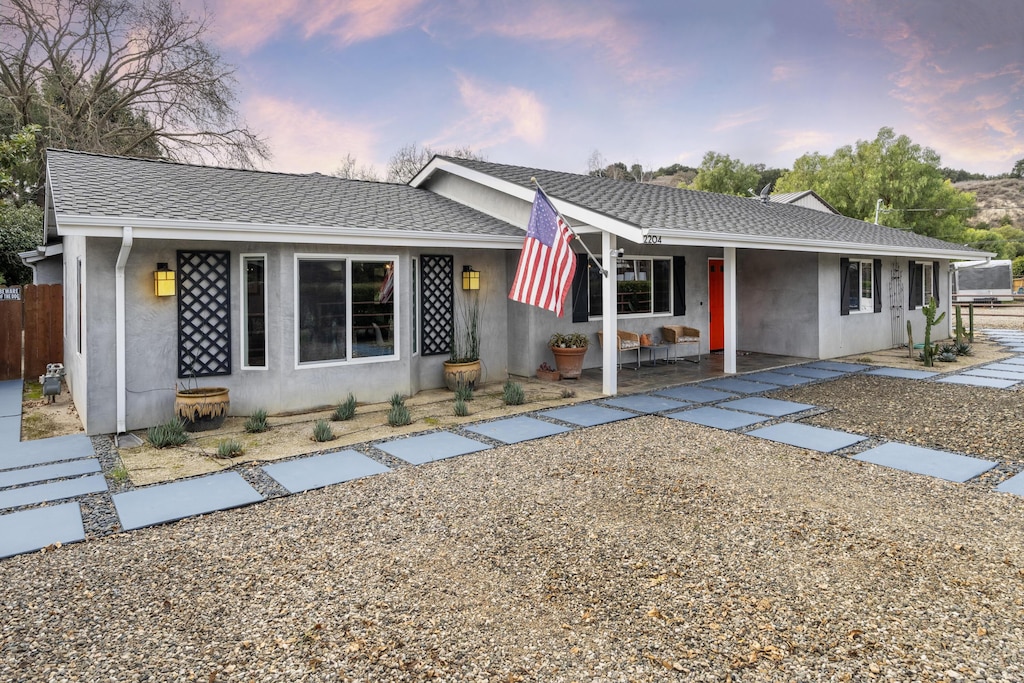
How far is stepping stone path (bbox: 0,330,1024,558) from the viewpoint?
444 cm

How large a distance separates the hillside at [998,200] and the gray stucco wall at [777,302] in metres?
52.2

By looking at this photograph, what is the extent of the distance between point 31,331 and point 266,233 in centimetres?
664

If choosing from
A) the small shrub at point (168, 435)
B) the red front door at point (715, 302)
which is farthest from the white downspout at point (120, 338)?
the red front door at point (715, 302)

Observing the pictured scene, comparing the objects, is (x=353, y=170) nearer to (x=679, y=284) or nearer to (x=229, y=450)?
(x=679, y=284)

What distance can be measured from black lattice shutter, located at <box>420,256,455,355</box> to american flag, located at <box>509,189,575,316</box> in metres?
2.02

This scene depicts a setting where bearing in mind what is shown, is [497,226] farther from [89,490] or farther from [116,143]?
[116,143]

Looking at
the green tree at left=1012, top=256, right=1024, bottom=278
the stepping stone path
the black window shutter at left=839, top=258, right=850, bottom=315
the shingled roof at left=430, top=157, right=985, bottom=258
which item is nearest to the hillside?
the green tree at left=1012, top=256, right=1024, bottom=278

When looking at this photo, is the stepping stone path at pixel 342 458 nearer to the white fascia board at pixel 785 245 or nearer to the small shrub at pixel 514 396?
the small shrub at pixel 514 396

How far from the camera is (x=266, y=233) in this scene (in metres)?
6.98

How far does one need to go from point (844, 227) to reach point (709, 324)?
4.43m

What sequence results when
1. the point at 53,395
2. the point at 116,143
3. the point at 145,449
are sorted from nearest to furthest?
the point at 145,449, the point at 53,395, the point at 116,143

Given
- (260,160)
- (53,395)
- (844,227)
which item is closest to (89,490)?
(53,395)

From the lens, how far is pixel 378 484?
16.7ft

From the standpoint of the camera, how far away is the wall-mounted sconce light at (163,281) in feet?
22.3
